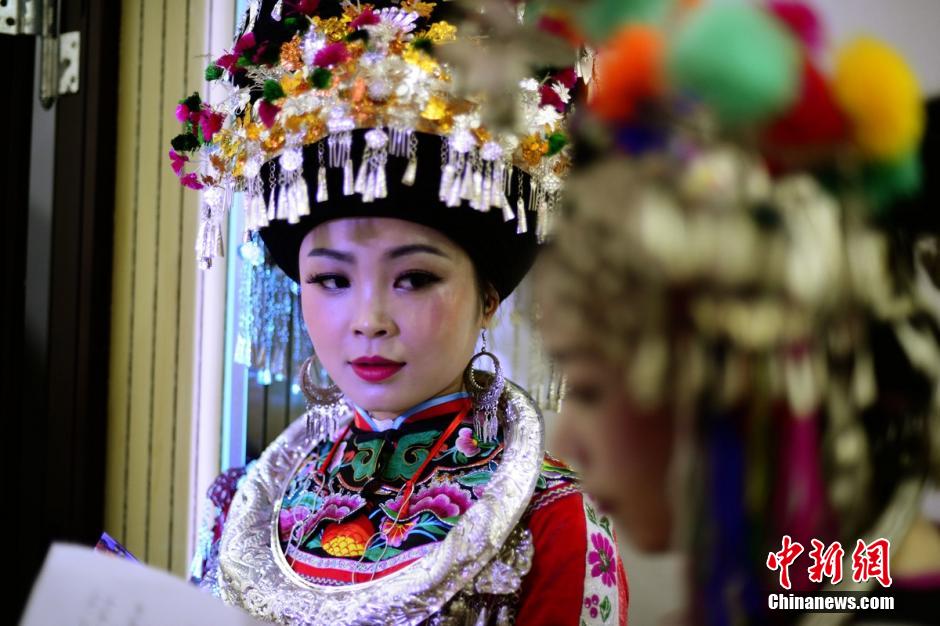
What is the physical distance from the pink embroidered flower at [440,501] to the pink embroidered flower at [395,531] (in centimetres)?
1

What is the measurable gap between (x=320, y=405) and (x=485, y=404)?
0.33m

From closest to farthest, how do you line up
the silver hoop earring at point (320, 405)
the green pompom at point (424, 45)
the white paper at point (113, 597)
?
the white paper at point (113, 597)
the green pompom at point (424, 45)
the silver hoop earring at point (320, 405)

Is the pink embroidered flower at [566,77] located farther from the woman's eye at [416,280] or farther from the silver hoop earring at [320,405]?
the silver hoop earring at [320,405]

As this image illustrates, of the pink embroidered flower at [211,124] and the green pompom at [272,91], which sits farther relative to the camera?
the pink embroidered flower at [211,124]

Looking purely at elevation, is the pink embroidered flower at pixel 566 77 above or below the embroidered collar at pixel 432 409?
above

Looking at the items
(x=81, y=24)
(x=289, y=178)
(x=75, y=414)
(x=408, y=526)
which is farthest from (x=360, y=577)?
(x=81, y=24)

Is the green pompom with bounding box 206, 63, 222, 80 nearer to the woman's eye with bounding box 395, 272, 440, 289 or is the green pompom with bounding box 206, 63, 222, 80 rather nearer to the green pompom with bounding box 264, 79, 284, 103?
the green pompom with bounding box 264, 79, 284, 103

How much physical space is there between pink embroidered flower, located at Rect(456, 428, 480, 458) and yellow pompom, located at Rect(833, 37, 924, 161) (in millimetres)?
773

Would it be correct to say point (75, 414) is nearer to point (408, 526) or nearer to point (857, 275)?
point (408, 526)

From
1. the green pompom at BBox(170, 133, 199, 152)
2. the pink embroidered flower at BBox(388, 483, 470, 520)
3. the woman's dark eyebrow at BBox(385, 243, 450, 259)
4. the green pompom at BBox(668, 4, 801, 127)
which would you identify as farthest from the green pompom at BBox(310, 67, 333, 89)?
the green pompom at BBox(668, 4, 801, 127)

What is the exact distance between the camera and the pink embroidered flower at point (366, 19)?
41.9 inches

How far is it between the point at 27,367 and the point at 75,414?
0.18m

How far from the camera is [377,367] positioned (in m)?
1.10
